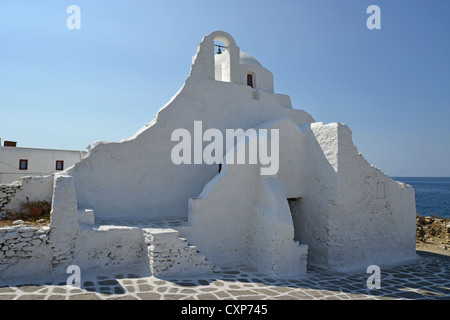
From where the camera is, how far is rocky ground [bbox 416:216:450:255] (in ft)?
44.0

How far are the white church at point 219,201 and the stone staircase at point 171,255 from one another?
0.08ft

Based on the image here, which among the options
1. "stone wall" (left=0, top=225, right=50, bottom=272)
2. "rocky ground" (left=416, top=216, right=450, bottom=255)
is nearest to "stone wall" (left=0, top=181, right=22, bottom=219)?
"stone wall" (left=0, top=225, right=50, bottom=272)

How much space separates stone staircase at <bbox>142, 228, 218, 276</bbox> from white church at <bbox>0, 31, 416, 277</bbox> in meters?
0.02

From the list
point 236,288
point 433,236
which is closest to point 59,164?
point 236,288

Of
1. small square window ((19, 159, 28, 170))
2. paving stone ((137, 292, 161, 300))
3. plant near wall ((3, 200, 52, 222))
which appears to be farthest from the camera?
small square window ((19, 159, 28, 170))

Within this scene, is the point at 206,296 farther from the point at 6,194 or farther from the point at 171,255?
the point at 6,194

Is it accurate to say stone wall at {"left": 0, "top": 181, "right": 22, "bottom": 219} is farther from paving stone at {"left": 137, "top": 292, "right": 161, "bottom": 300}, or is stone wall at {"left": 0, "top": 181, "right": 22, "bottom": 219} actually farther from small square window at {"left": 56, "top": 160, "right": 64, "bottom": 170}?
small square window at {"left": 56, "top": 160, "right": 64, "bottom": 170}

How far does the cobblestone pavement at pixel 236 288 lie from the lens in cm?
592

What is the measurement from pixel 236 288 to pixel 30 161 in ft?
57.0
